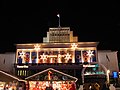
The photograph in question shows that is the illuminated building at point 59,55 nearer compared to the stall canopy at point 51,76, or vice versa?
the stall canopy at point 51,76

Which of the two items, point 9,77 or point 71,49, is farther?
point 71,49

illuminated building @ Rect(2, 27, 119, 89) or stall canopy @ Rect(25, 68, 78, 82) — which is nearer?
stall canopy @ Rect(25, 68, 78, 82)

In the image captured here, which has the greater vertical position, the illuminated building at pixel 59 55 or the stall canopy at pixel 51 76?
the illuminated building at pixel 59 55

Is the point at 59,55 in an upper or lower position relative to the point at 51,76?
upper

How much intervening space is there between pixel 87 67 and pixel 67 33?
8664 millimetres

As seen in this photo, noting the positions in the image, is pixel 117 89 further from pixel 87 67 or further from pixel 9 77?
pixel 9 77

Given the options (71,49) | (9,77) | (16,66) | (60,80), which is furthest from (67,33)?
(9,77)

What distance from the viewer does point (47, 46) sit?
47562 millimetres

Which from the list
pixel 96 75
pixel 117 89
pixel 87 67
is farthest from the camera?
pixel 87 67

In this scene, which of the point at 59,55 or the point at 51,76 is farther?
the point at 59,55

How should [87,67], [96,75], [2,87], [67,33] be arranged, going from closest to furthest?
[2,87]
[96,75]
[87,67]
[67,33]

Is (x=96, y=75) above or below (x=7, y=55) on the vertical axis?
below

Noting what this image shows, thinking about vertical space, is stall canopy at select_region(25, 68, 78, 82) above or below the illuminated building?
below

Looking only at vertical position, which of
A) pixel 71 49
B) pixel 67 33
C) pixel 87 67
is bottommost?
pixel 87 67
